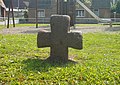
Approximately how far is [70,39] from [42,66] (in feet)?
3.97

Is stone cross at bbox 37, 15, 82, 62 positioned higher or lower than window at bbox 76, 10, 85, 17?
lower

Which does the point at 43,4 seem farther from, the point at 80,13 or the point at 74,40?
the point at 74,40

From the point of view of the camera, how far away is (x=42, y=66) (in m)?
7.30

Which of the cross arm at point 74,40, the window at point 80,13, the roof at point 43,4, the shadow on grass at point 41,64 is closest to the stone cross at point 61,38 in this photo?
the cross arm at point 74,40

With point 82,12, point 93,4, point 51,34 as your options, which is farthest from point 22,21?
point 51,34

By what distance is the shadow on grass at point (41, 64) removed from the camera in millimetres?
7016

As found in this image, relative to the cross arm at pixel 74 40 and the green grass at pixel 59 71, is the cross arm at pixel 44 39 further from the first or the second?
the cross arm at pixel 74 40

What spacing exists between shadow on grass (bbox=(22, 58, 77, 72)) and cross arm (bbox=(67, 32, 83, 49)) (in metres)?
0.49

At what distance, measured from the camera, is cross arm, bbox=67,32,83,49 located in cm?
783

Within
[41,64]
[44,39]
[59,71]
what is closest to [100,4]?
[44,39]

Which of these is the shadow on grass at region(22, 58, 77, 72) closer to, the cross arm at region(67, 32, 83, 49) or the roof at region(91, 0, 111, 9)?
the cross arm at region(67, 32, 83, 49)

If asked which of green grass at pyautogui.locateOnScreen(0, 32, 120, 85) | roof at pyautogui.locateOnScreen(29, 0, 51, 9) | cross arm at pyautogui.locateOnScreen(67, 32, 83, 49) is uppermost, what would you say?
roof at pyautogui.locateOnScreen(29, 0, 51, 9)

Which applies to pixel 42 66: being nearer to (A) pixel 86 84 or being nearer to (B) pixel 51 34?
(B) pixel 51 34

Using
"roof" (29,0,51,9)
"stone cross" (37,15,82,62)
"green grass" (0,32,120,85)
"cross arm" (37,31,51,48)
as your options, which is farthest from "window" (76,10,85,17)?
"stone cross" (37,15,82,62)
